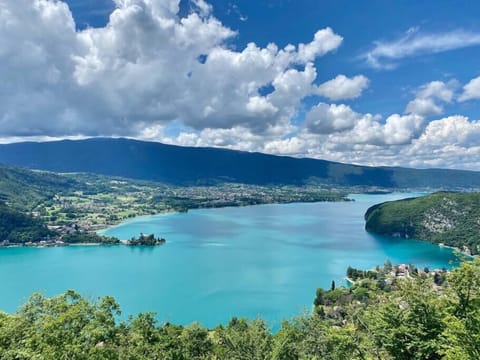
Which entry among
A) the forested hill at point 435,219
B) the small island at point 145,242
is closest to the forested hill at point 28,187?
the small island at point 145,242

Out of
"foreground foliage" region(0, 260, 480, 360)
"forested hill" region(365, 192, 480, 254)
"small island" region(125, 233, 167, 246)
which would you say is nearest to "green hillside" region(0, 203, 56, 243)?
"small island" region(125, 233, 167, 246)

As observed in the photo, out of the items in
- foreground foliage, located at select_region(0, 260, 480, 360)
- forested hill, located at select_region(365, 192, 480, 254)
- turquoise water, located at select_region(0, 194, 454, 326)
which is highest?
foreground foliage, located at select_region(0, 260, 480, 360)

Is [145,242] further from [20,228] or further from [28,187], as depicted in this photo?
[28,187]

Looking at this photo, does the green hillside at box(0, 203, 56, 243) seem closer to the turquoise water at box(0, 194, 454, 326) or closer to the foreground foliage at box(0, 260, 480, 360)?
the turquoise water at box(0, 194, 454, 326)

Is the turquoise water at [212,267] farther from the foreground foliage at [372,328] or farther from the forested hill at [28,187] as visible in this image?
the forested hill at [28,187]

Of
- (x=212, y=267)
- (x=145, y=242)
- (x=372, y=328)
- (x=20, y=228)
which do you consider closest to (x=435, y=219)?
(x=212, y=267)

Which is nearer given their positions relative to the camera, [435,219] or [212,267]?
[212,267]
